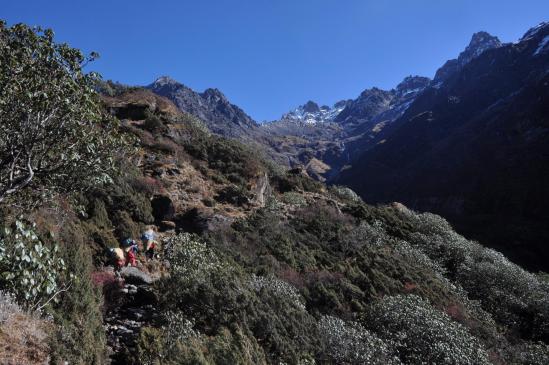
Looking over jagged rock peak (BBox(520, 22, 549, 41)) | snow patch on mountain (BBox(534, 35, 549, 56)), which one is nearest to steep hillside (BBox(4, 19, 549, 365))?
snow patch on mountain (BBox(534, 35, 549, 56))

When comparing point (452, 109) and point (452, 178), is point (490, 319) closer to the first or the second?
point (452, 178)

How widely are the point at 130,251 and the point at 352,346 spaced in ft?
25.4

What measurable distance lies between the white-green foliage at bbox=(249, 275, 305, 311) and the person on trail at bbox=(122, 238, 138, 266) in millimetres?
3940

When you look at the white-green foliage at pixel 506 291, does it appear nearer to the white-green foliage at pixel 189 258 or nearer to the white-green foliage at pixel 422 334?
the white-green foliage at pixel 422 334

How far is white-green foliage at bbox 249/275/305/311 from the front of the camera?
Answer: 1386 cm

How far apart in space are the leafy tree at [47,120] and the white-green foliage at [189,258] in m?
4.86

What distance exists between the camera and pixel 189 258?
46.8 feet

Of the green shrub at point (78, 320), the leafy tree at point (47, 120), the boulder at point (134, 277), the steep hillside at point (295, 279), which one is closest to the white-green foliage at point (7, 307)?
the green shrub at point (78, 320)

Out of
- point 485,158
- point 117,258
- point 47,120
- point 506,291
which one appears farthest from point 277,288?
point 485,158

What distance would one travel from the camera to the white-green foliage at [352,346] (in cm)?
1209

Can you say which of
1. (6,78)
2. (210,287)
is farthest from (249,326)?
(6,78)

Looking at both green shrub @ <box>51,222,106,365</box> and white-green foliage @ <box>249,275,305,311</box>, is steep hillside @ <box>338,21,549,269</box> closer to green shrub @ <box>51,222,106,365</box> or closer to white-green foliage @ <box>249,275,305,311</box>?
white-green foliage @ <box>249,275,305,311</box>

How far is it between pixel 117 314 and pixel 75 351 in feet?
10.7

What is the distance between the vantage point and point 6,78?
260 inches
